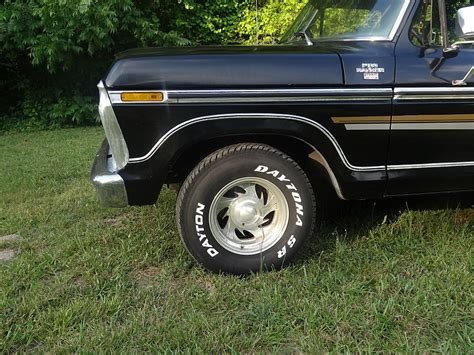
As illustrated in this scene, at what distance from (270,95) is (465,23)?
4.30 ft

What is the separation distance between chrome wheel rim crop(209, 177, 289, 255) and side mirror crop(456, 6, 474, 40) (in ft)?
4.92

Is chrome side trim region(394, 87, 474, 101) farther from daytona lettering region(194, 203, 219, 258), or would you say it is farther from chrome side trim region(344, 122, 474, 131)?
daytona lettering region(194, 203, 219, 258)

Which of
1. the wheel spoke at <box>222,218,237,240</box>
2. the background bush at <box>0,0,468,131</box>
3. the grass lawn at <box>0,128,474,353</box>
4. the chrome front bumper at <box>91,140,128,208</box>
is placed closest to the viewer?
the grass lawn at <box>0,128,474,353</box>

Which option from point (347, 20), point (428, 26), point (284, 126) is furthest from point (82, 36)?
point (428, 26)

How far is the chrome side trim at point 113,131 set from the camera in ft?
8.95

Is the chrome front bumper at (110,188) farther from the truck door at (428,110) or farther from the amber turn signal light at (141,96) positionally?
the truck door at (428,110)

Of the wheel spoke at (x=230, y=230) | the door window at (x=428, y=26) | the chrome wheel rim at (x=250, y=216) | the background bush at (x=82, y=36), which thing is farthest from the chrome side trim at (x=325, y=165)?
the background bush at (x=82, y=36)

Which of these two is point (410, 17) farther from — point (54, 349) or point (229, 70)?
point (54, 349)

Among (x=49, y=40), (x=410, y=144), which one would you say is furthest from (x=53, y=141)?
(x=410, y=144)

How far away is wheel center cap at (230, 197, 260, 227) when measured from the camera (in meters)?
3.00

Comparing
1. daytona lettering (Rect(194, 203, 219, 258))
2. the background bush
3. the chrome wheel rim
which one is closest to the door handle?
the chrome wheel rim

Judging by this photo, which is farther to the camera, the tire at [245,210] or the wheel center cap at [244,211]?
the wheel center cap at [244,211]

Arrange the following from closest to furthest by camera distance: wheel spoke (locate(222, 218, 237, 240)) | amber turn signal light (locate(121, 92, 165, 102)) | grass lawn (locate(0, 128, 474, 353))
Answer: grass lawn (locate(0, 128, 474, 353))
amber turn signal light (locate(121, 92, 165, 102))
wheel spoke (locate(222, 218, 237, 240))

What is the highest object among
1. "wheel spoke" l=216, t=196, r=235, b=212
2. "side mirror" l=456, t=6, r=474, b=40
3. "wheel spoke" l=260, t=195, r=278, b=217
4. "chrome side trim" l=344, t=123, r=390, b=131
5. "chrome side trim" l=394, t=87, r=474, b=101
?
"side mirror" l=456, t=6, r=474, b=40
